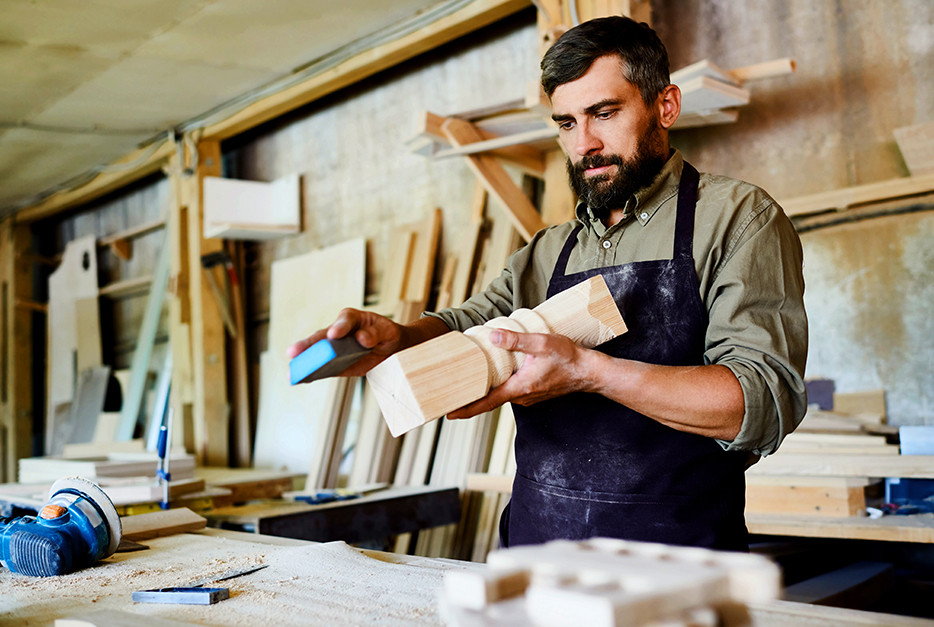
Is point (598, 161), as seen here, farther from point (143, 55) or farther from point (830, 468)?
point (143, 55)

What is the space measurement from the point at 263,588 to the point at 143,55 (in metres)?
3.52

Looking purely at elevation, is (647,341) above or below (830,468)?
above

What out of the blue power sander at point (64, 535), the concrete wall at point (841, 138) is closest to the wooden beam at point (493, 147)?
the concrete wall at point (841, 138)

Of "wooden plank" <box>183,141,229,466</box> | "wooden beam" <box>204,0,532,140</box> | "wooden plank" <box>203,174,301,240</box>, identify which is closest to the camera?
"wooden beam" <box>204,0,532,140</box>

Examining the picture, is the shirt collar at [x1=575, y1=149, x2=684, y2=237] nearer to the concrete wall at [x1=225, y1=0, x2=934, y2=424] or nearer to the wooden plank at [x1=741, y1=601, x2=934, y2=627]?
the wooden plank at [x1=741, y1=601, x2=934, y2=627]

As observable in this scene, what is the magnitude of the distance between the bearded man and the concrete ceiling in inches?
89.5

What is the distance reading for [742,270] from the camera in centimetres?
153

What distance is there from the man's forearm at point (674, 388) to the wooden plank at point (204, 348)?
13.2 ft

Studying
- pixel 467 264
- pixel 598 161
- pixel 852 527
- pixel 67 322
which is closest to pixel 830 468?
pixel 852 527

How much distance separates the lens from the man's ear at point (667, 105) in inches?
69.2

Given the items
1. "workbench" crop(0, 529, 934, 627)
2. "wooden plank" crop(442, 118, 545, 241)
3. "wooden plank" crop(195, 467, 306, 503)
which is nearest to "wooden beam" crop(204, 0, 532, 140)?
"wooden plank" crop(442, 118, 545, 241)

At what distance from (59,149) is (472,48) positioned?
3.39m

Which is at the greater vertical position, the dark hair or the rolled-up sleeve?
the dark hair

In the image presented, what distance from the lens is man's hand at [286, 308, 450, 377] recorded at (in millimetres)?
1488
